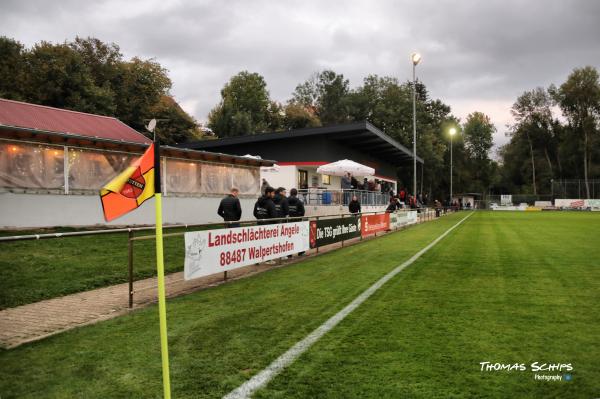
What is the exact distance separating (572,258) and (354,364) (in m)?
9.84

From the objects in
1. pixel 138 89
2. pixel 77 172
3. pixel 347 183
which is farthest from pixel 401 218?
pixel 138 89

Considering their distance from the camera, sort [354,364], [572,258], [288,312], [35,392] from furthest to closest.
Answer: [572,258] → [288,312] → [354,364] → [35,392]

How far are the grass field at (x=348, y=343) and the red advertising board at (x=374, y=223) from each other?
9.51 meters

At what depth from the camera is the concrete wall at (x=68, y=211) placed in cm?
1346

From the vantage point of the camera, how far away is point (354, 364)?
4113mm

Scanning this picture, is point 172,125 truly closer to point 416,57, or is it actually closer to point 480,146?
point 416,57

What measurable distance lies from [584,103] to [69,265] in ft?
282

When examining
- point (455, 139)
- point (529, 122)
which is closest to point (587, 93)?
point (529, 122)

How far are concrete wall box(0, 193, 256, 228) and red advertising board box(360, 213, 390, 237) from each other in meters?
7.47

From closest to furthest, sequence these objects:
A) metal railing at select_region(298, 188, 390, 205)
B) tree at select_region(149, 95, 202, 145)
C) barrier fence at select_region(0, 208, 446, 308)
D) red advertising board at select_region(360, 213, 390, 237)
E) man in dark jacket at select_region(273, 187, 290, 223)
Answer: barrier fence at select_region(0, 208, 446, 308)
man in dark jacket at select_region(273, 187, 290, 223)
red advertising board at select_region(360, 213, 390, 237)
metal railing at select_region(298, 188, 390, 205)
tree at select_region(149, 95, 202, 145)

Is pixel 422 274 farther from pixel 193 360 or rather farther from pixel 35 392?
pixel 35 392

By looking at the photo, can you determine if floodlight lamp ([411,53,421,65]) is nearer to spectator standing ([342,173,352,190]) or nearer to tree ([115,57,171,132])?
spectator standing ([342,173,352,190])

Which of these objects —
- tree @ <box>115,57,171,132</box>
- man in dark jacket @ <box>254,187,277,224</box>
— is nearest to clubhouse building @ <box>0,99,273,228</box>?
man in dark jacket @ <box>254,187,277,224</box>

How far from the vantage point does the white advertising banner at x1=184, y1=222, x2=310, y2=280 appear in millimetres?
7707
